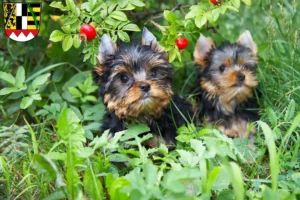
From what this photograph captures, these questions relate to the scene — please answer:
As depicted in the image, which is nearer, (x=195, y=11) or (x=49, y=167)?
(x=49, y=167)

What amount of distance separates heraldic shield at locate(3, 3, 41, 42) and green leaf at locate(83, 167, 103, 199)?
7.59 feet

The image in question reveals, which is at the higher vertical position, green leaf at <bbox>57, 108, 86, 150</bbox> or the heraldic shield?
the heraldic shield

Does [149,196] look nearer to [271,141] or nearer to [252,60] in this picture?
[271,141]

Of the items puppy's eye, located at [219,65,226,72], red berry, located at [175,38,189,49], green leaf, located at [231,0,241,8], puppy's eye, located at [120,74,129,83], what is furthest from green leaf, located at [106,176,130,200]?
puppy's eye, located at [219,65,226,72]

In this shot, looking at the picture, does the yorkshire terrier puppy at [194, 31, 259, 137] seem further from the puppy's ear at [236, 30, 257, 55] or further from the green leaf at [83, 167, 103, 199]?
the green leaf at [83, 167, 103, 199]

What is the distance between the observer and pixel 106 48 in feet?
16.1

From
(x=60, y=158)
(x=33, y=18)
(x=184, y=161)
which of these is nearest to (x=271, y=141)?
(x=184, y=161)

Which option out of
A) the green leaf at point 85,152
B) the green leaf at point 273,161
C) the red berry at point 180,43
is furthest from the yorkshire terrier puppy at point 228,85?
the green leaf at point 85,152

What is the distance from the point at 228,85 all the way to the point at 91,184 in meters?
2.04

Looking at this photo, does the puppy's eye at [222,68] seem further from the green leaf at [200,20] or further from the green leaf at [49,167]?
the green leaf at [49,167]

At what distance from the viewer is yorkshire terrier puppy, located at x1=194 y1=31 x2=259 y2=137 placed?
5426mm

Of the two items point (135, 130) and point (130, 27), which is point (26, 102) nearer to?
point (135, 130)

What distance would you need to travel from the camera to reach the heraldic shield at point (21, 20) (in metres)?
5.66

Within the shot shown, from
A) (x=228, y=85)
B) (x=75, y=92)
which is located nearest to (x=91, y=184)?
(x=75, y=92)
